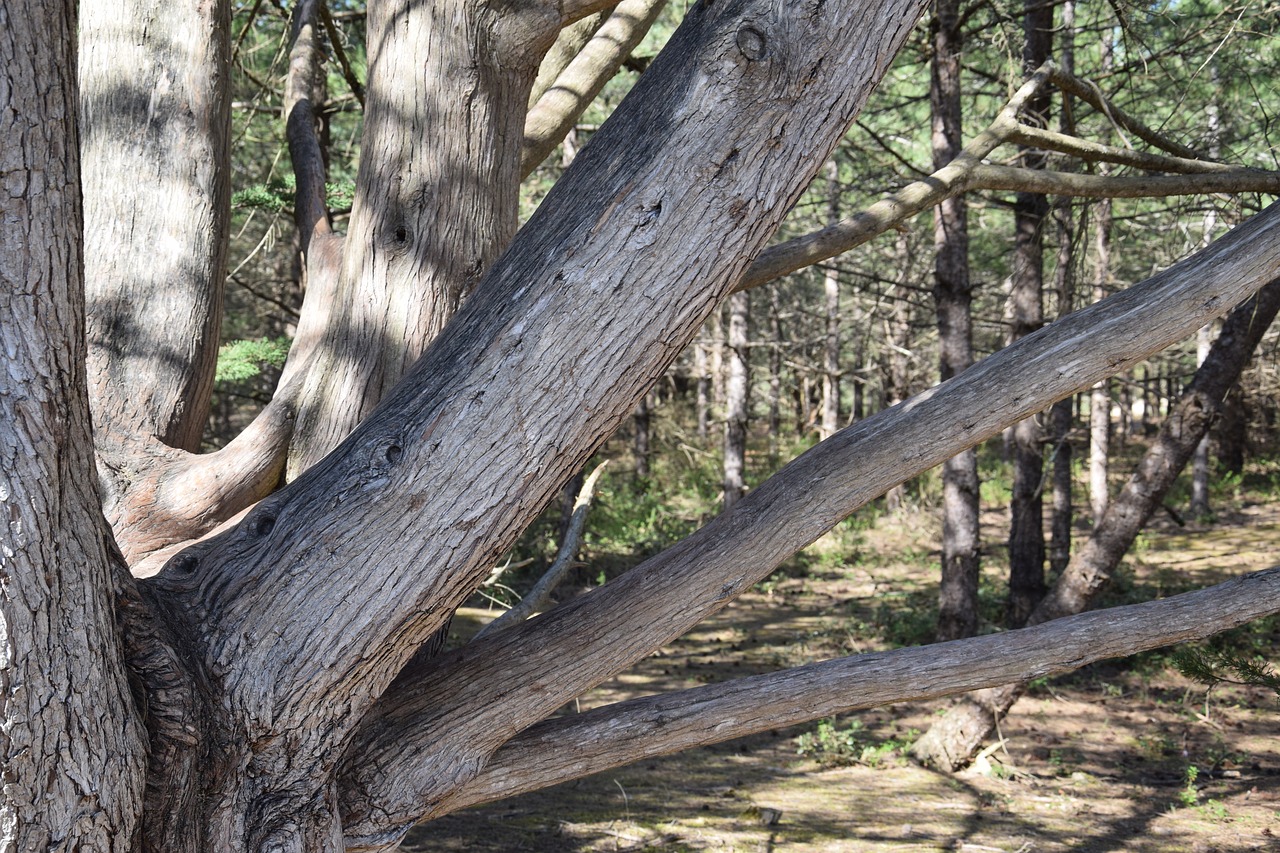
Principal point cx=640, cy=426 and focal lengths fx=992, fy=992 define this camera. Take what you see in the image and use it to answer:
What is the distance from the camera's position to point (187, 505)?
2686 mm

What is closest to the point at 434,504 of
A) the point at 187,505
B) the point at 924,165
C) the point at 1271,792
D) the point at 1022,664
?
the point at 187,505

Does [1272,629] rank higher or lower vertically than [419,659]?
lower

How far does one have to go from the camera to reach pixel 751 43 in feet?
6.18

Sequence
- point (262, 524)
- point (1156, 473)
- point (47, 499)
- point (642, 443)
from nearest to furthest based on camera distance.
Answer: point (47, 499) → point (262, 524) → point (1156, 473) → point (642, 443)

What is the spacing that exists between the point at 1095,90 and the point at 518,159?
2.53m

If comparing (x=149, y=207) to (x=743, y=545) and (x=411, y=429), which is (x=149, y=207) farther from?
(x=743, y=545)

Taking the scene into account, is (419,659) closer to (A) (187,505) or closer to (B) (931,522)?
(A) (187,505)

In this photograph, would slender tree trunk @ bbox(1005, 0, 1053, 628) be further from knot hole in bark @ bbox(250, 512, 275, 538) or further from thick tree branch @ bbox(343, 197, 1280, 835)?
knot hole in bark @ bbox(250, 512, 275, 538)

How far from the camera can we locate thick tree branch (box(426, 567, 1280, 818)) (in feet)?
7.93

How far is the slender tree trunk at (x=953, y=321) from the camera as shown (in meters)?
7.84

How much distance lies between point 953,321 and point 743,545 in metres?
5.92

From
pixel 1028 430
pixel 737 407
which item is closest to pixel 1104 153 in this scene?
pixel 1028 430

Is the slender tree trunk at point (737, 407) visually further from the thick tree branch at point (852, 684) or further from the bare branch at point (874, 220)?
the thick tree branch at point (852, 684)

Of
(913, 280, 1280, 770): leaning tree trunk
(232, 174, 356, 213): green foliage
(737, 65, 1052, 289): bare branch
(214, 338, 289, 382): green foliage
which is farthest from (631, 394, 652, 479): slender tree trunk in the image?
(737, 65, 1052, 289): bare branch
